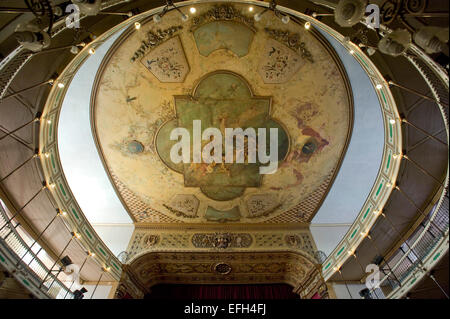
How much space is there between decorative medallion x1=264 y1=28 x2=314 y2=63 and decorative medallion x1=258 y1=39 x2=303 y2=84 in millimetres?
156

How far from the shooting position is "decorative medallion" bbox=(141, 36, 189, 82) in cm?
856

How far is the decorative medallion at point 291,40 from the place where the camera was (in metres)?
8.14

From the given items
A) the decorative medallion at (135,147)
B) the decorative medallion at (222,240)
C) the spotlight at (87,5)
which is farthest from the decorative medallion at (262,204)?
the spotlight at (87,5)

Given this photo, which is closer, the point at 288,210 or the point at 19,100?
the point at 19,100

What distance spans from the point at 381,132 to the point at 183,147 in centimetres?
834

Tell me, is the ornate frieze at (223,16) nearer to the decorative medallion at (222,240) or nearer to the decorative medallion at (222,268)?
the decorative medallion at (222,240)

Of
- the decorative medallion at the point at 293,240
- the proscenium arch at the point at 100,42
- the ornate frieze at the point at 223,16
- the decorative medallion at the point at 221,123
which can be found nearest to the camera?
the proscenium arch at the point at 100,42

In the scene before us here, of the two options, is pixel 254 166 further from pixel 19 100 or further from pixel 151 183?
pixel 19 100

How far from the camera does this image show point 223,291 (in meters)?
12.0

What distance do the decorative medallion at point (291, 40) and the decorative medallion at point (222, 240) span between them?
351 inches

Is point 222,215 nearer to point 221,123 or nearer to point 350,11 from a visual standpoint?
point 221,123

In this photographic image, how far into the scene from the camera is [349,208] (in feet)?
35.5

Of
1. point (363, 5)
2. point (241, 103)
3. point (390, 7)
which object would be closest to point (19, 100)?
point (241, 103)

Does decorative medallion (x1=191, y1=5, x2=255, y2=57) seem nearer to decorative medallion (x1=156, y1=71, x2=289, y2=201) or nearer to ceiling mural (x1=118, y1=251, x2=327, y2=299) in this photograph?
decorative medallion (x1=156, y1=71, x2=289, y2=201)
